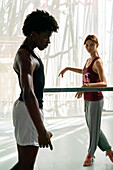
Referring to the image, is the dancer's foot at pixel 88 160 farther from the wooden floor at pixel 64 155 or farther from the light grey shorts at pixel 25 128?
the light grey shorts at pixel 25 128

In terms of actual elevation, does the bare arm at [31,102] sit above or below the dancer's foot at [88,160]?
above

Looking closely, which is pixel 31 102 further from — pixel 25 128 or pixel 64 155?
pixel 64 155

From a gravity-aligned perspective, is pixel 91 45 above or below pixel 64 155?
above

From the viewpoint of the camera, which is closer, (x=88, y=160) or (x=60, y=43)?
(x=88, y=160)

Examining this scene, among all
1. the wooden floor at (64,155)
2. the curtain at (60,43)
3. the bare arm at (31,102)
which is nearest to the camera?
the bare arm at (31,102)

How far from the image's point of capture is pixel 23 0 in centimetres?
362

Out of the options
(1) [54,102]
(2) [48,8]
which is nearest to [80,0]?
(2) [48,8]

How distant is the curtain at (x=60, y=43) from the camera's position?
11.8 ft

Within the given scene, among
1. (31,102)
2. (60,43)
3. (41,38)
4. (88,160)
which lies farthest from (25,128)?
(60,43)

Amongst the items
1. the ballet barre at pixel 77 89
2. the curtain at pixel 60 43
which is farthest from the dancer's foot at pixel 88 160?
the curtain at pixel 60 43

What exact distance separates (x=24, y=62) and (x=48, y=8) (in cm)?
300

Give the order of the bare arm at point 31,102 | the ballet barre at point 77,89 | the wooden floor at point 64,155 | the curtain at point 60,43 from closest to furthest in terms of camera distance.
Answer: the bare arm at point 31,102 → the ballet barre at point 77,89 → the wooden floor at point 64,155 → the curtain at point 60,43

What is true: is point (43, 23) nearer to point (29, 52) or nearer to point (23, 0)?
point (29, 52)

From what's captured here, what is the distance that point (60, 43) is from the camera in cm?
374
